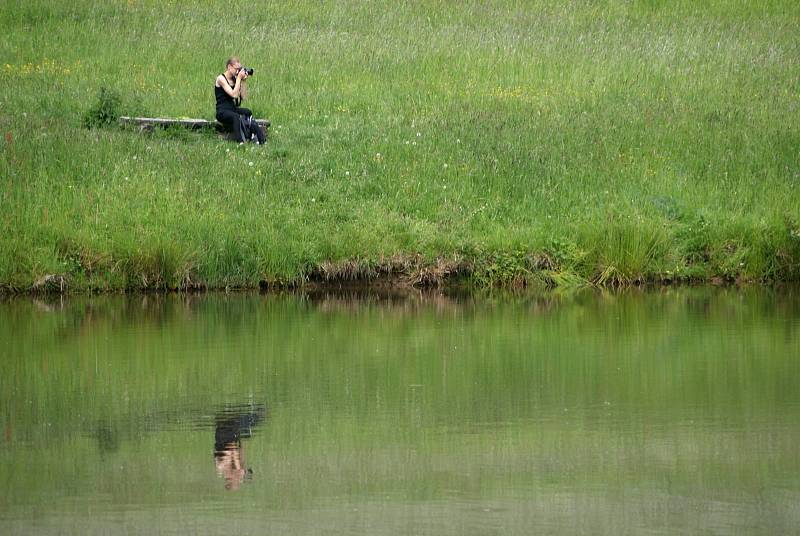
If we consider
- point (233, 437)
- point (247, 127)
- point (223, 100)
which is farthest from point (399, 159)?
point (233, 437)

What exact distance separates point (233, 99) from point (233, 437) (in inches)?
537

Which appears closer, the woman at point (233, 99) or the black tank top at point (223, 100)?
the woman at point (233, 99)

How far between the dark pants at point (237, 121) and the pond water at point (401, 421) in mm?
5955

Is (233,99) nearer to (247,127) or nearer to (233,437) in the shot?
(247,127)

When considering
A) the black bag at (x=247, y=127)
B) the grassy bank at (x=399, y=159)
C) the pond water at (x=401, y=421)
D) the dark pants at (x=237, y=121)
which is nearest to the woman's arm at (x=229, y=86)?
the dark pants at (x=237, y=121)

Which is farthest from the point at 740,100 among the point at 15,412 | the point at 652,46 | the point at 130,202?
the point at 15,412

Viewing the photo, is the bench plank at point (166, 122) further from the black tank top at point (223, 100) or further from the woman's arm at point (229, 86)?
the woman's arm at point (229, 86)

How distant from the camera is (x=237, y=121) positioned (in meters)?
22.6

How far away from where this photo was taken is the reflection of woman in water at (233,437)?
8.77m

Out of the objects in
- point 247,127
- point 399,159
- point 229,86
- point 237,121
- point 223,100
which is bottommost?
point 399,159

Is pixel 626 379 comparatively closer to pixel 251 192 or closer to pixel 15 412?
pixel 15 412

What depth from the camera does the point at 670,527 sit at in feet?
24.5

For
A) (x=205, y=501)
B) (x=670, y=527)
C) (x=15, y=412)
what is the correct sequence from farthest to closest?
(x=15, y=412)
(x=205, y=501)
(x=670, y=527)

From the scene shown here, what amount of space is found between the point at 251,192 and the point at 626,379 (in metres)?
9.85
